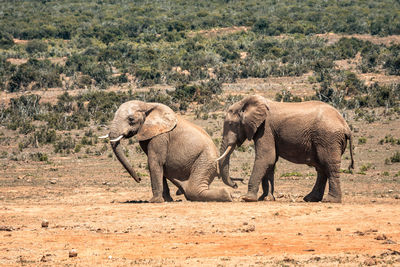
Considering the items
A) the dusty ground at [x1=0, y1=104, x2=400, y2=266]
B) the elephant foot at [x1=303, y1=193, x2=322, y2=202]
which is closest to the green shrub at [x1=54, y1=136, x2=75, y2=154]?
the dusty ground at [x1=0, y1=104, x2=400, y2=266]

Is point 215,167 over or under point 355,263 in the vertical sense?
under

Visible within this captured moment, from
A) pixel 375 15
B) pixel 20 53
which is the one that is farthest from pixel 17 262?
pixel 375 15

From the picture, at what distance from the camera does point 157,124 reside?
15688 mm

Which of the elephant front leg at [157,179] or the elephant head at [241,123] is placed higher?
the elephant head at [241,123]

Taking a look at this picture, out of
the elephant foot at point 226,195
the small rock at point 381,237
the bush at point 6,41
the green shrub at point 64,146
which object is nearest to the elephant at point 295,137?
the elephant foot at point 226,195

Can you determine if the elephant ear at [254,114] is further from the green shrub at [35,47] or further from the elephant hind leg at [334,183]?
the green shrub at [35,47]

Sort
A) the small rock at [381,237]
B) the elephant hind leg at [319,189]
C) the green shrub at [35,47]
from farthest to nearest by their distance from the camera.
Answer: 1. the green shrub at [35,47]
2. the elephant hind leg at [319,189]
3. the small rock at [381,237]

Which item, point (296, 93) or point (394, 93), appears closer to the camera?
point (394, 93)

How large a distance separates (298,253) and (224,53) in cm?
4672

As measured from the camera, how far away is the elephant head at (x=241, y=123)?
51.1 ft

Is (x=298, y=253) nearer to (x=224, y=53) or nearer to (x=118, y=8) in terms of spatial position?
(x=224, y=53)

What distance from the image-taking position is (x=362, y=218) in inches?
507

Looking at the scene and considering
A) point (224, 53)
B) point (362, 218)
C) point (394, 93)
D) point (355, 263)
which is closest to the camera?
point (355, 263)

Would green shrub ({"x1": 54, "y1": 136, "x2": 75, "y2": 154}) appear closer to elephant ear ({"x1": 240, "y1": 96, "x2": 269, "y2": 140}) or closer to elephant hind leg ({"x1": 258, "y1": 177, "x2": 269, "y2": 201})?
elephant hind leg ({"x1": 258, "y1": 177, "x2": 269, "y2": 201})
